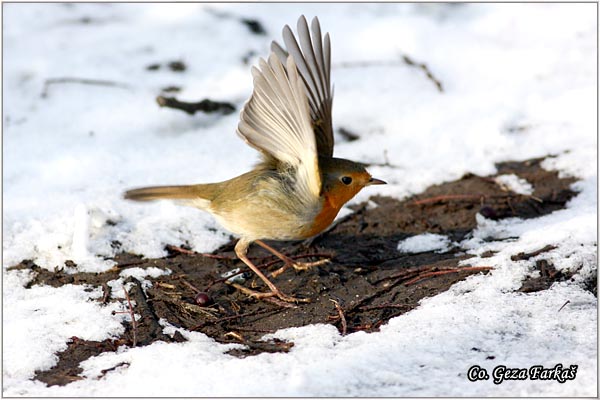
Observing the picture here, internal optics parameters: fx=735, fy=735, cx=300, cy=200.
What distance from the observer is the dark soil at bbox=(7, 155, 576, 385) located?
12.4 feet

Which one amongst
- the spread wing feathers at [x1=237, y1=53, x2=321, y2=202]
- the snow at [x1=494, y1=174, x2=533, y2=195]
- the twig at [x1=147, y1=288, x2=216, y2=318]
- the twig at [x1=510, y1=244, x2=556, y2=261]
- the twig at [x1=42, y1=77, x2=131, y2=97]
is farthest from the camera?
the twig at [x1=42, y1=77, x2=131, y2=97]

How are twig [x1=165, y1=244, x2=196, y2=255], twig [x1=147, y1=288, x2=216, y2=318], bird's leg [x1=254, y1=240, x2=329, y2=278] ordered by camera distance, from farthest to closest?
1. twig [x1=165, y1=244, x2=196, y2=255]
2. bird's leg [x1=254, y1=240, x2=329, y2=278]
3. twig [x1=147, y1=288, x2=216, y2=318]

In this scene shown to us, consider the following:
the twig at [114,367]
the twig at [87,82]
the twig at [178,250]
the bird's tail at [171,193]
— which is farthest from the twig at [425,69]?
the twig at [114,367]

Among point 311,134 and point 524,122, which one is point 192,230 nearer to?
point 311,134

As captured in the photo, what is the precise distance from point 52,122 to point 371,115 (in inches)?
112

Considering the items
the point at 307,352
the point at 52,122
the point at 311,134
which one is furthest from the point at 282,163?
the point at 52,122

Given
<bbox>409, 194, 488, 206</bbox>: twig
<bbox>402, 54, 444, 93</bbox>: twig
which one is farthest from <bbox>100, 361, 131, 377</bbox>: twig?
<bbox>402, 54, 444, 93</bbox>: twig

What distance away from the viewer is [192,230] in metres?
5.03

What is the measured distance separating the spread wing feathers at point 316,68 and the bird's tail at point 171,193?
0.77m

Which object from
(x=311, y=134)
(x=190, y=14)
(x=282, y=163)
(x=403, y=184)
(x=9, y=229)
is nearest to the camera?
(x=311, y=134)

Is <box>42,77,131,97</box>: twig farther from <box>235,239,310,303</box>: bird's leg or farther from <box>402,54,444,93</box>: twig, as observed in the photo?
<box>235,239,310,303</box>: bird's leg

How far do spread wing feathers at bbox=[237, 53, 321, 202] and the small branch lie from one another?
239 centimetres

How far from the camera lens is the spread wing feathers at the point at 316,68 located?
412cm

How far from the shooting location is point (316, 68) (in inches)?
170
